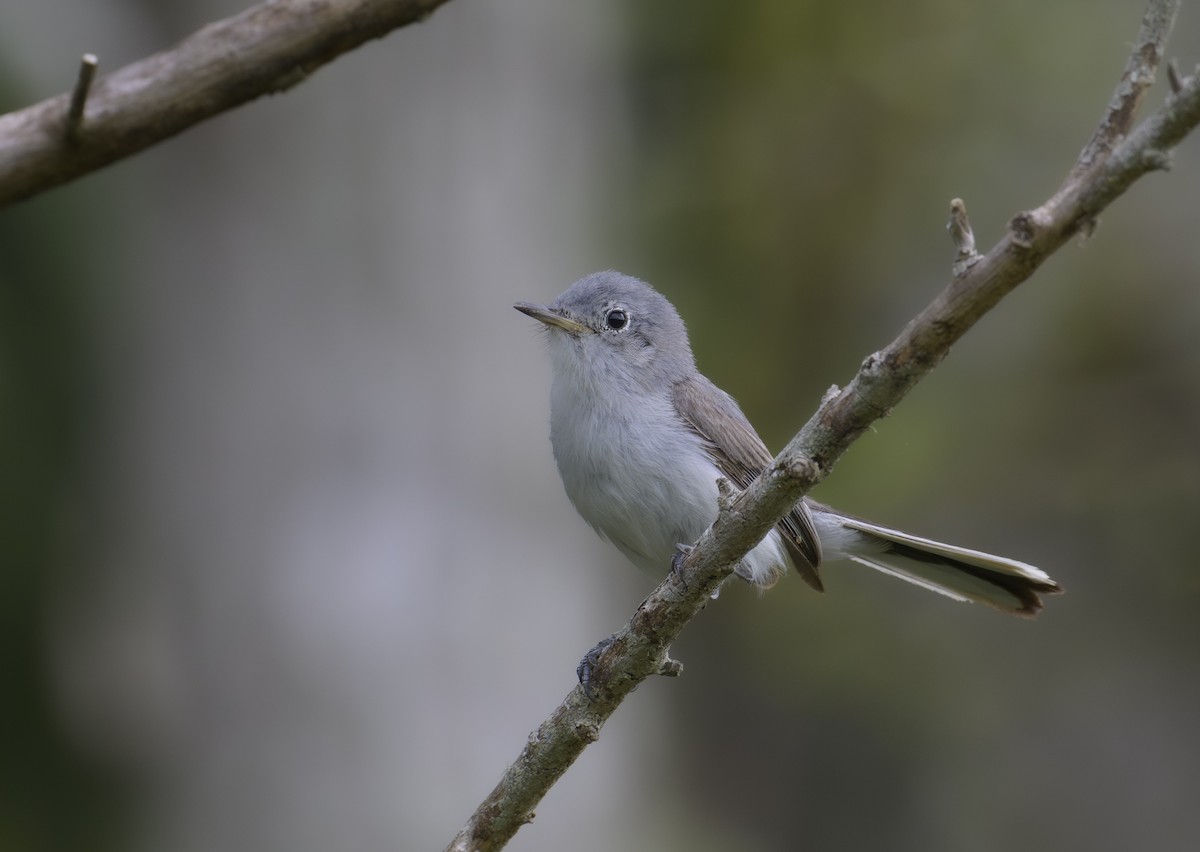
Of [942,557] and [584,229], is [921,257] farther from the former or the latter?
[942,557]

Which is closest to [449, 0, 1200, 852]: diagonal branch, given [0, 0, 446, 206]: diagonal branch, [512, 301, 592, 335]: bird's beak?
[0, 0, 446, 206]: diagonal branch

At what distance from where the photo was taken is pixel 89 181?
6.77 metres

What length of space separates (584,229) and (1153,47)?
17.1 feet

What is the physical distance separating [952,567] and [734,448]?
889 millimetres

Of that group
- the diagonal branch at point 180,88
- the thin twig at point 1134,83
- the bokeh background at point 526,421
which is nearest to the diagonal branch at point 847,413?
the thin twig at point 1134,83

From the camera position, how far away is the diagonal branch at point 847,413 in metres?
1.94

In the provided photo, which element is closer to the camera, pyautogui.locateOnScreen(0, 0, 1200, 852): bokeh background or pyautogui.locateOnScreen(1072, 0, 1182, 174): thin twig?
pyautogui.locateOnScreen(1072, 0, 1182, 174): thin twig

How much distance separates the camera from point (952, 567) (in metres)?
4.34

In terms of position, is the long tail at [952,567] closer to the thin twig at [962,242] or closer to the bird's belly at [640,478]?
the bird's belly at [640,478]

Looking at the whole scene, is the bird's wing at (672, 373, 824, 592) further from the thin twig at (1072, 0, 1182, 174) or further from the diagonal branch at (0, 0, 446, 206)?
the thin twig at (1072, 0, 1182, 174)

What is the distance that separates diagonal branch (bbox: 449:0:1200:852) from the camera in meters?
1.94

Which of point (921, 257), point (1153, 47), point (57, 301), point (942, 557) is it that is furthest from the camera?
point (921, 257)

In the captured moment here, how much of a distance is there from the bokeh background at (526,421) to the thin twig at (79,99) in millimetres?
3579

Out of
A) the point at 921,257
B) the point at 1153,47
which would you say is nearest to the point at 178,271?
the point at 921,257
